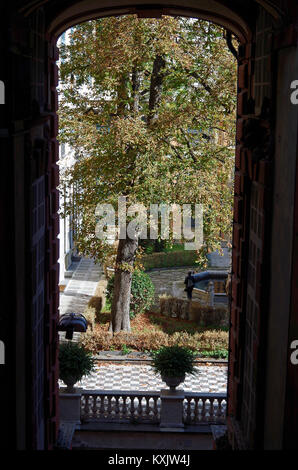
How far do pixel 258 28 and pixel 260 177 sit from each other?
2.02 m

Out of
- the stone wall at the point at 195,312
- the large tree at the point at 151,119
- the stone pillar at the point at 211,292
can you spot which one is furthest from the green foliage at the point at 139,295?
the stone pillar at the point at 211,292

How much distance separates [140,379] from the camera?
15.3 meters

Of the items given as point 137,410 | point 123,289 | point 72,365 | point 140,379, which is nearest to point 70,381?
point 72,365

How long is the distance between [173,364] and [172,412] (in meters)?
0.80

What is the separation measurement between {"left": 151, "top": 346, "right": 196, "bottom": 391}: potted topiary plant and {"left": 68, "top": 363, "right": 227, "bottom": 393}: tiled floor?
2959 millimetres

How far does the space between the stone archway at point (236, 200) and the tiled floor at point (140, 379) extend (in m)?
5.57

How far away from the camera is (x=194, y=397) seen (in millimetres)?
11656

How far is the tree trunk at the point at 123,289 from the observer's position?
64.7 ft

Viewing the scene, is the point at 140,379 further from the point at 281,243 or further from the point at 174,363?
the point at 281,243

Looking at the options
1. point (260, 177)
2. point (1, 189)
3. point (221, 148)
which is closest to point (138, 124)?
point (221, 148)

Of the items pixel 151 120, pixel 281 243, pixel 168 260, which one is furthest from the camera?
pixel 168 260

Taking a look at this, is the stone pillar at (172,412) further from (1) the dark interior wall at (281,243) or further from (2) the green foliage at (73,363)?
(1) the dark interior wall at (281,243)

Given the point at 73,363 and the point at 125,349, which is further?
the point at 125,349

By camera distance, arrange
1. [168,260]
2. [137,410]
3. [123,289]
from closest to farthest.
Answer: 1. [137,410]
2. [123,289]
3. [168,260]
